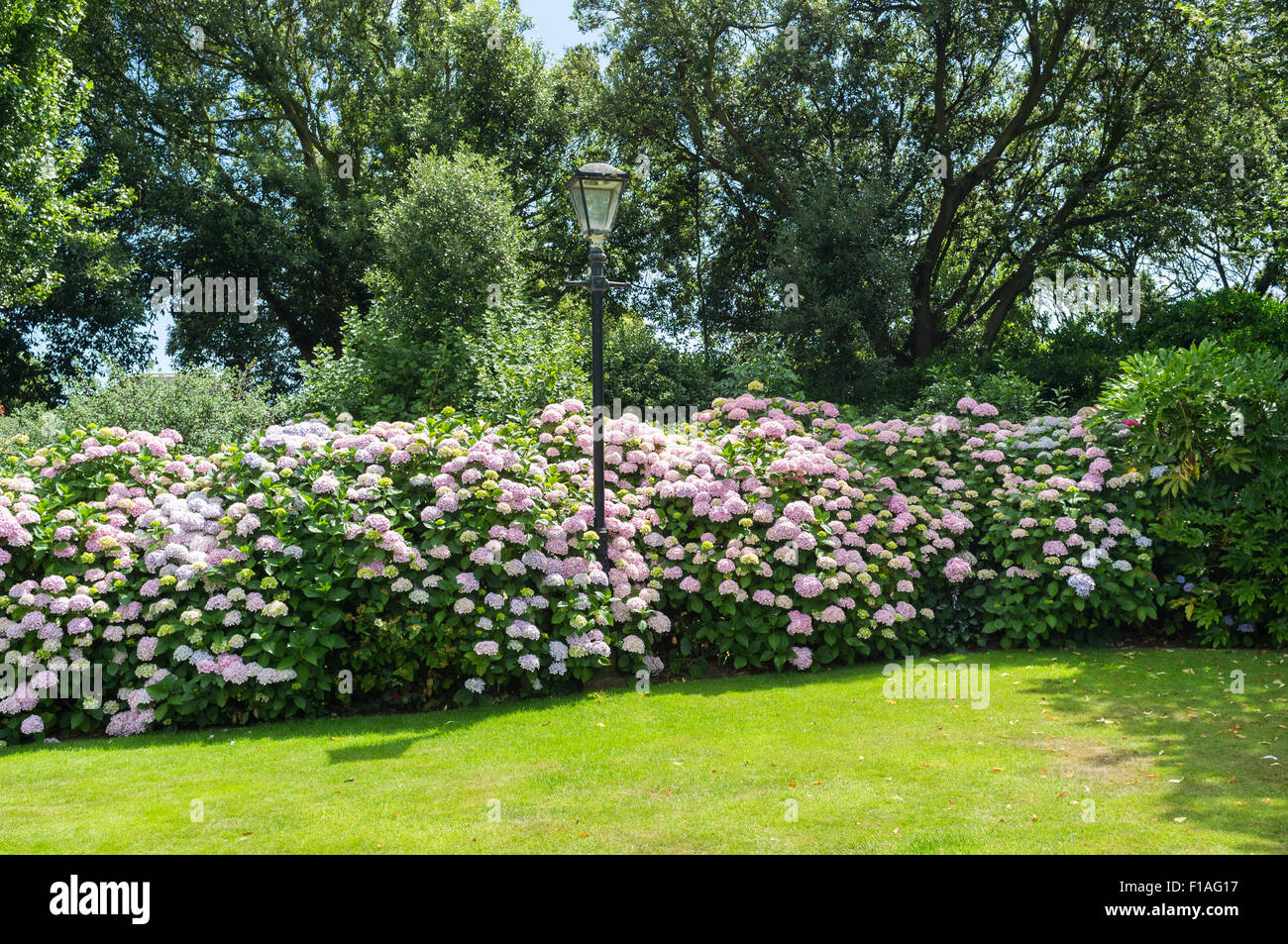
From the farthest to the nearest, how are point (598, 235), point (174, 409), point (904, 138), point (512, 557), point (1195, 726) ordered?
point (904, 138) < point (174, 409) < point (598, 235) < point (512, 557) < point (1195, 726)

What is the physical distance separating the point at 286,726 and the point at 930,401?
9.21m

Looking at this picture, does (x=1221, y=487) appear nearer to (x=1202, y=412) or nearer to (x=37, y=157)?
(x=1202, y=412)

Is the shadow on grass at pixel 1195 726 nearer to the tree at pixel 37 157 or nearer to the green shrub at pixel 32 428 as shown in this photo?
the green shrub at pixel 32 428

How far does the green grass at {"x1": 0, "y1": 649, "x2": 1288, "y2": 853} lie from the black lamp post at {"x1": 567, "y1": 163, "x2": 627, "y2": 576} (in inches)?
56.0

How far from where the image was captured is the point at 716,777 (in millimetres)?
4926

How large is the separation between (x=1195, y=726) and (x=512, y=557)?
4574mm

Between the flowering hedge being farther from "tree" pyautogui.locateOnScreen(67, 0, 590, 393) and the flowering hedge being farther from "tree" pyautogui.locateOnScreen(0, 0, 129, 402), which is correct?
"tree" pyautogui.locateOnScreen(67, 0, 590, 393)

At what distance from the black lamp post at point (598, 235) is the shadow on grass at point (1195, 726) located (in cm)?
342

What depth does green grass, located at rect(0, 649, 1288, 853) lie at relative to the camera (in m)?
4.09

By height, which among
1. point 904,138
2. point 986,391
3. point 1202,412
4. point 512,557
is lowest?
point 512,557

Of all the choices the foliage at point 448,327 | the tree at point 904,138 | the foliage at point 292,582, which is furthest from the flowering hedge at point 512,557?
the tree at point 904,138

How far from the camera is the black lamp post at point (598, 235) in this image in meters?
7.20

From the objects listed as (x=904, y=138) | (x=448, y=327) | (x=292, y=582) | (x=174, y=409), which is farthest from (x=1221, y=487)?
(x=904, y=138)
